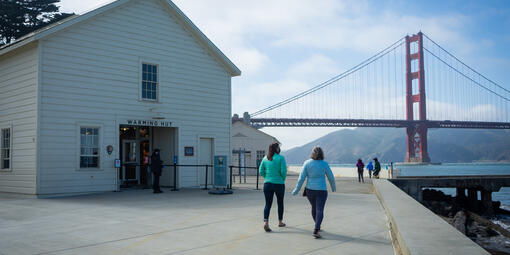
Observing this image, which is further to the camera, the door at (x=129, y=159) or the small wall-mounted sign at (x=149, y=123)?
the door at (x=129, y=159)

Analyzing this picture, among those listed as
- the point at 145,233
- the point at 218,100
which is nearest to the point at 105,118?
the point at 218,100

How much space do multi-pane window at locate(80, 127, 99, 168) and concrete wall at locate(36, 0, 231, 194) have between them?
22cm

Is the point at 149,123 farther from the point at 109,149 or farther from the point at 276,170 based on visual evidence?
the point at 276,170

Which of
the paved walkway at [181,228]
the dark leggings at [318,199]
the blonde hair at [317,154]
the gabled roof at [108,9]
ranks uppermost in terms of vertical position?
the gabled roof at [108,9]

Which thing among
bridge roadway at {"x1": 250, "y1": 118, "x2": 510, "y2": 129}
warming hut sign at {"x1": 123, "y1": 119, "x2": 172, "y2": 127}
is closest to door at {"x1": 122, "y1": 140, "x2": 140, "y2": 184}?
warming hut sign at {"x1": 123, "y1": 119, "x2": 172, "y2": 127}

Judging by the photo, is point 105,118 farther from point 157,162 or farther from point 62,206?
point 62,206

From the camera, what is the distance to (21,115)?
15398 mm

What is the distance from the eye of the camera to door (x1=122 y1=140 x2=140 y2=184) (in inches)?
751

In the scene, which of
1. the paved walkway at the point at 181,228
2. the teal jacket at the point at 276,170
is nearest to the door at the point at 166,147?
the paved walkway at the point at 181,228

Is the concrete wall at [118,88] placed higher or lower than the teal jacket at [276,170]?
higher

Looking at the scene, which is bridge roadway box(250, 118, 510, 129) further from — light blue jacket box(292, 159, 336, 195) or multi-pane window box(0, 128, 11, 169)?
light blue jacket box(292, 159, 336, 195)

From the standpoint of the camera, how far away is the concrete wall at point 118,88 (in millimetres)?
14961

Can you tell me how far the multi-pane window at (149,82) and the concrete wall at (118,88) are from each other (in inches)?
8.4

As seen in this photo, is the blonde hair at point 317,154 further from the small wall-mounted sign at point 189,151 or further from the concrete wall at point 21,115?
the small wall-mounted sign at point 189,151
